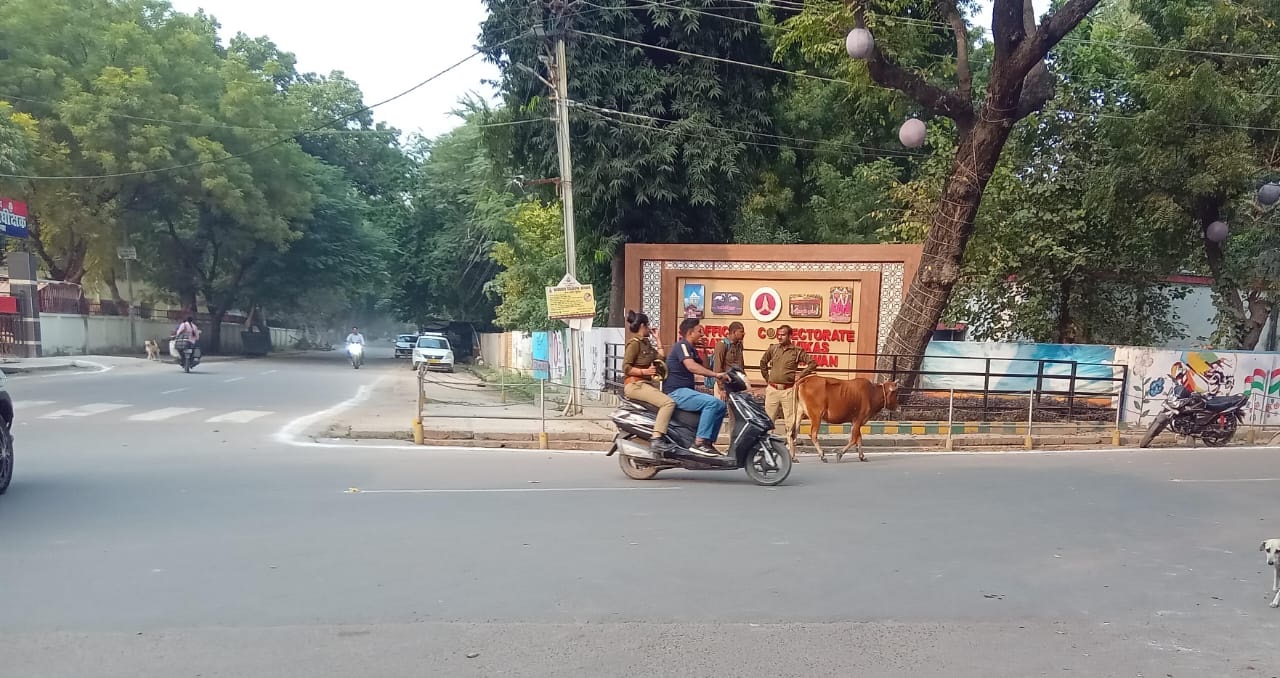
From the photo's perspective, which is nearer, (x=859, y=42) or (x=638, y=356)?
(x=638, y=356)

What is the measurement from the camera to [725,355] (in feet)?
32.1

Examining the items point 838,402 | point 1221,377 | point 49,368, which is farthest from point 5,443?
point 49,368

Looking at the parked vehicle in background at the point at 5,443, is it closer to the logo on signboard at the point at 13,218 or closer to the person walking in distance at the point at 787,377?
the person walking in distance at the point at 787,377

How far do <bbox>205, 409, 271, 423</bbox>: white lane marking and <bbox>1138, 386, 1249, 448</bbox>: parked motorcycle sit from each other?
1438 cm

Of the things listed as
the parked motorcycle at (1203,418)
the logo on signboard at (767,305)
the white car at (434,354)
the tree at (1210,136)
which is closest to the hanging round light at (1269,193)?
the tree at (1210,136)

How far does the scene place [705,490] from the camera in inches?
326

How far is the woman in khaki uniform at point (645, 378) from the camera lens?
28.0 ft

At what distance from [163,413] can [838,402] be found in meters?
10.8

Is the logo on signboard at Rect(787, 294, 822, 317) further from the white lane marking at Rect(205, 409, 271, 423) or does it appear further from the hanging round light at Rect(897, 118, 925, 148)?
the white lane marking at Rect(205, 409, 271, 423)

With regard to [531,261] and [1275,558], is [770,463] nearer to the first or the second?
[1275,558]

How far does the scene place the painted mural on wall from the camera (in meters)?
15.3

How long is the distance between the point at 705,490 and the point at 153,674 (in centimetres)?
540

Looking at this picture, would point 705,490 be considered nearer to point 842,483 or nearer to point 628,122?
point 842,483

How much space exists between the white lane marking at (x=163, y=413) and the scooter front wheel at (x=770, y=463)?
9645 mm
